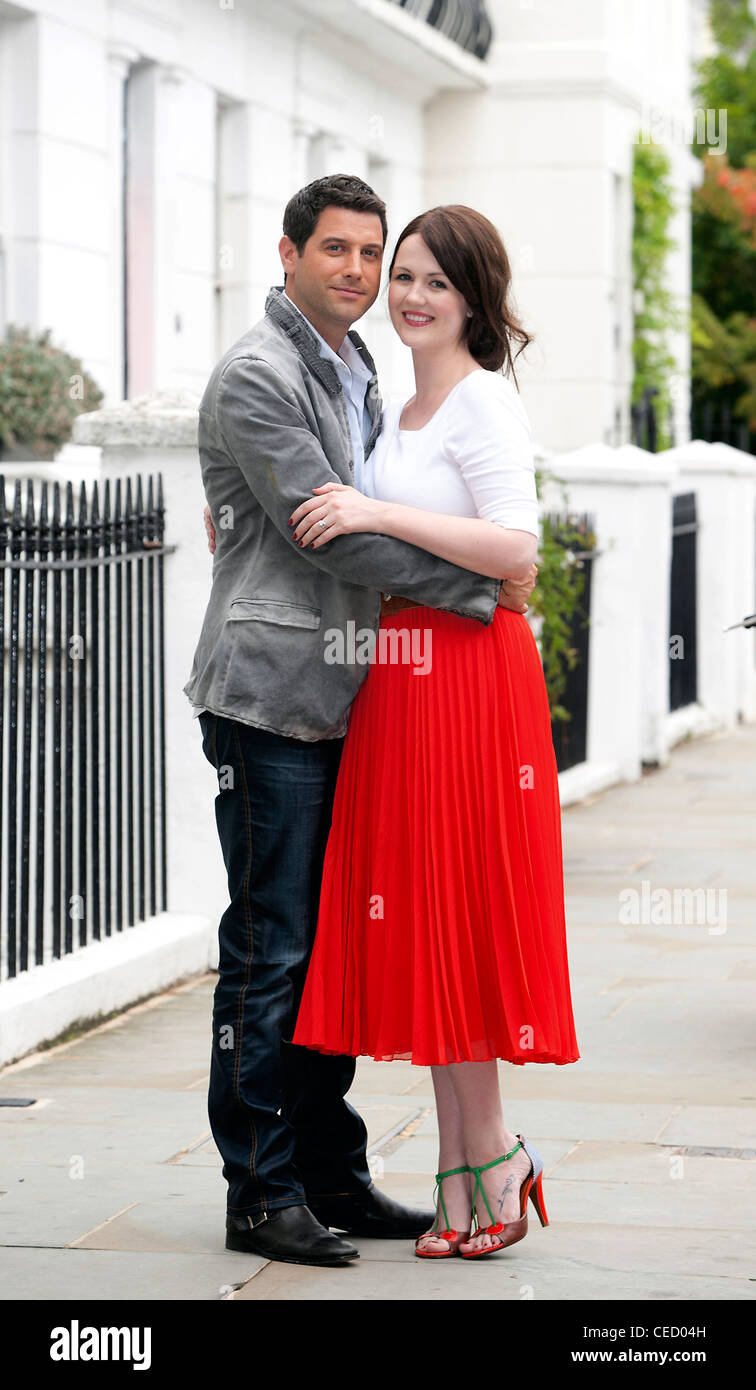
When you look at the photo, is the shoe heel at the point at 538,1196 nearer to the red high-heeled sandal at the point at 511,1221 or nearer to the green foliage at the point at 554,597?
the red high-heeled sandal at the point at 511,1221

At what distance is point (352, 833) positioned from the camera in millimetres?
3930

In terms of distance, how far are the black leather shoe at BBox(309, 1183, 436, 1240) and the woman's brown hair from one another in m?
1.62

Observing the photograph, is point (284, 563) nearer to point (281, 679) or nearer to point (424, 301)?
point (281, 679)

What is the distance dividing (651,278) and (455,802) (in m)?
17.9

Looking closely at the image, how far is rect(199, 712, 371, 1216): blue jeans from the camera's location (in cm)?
394

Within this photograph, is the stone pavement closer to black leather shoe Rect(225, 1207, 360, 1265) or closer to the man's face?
black leather shoe Rect(225, 1207, 360, 1265)

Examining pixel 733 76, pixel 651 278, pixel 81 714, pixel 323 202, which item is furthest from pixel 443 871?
pixel 733 76

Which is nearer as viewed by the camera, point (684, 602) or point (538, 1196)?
point (538, 1196)

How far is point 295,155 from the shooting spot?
15289mm

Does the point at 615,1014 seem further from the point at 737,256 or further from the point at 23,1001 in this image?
the point at 737,256

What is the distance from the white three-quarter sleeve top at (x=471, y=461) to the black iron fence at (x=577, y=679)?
6.23m

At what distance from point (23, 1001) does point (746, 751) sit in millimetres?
8111

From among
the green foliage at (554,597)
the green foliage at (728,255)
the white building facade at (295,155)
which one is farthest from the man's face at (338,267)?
the green foliage at (728,255)
